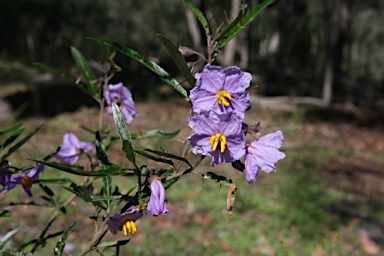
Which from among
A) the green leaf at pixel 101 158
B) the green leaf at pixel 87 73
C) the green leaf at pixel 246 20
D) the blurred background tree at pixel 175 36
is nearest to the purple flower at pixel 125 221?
the green leaf at pixel 101 158

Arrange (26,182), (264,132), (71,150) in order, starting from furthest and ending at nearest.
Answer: (264,132), (71,150), (26,182)

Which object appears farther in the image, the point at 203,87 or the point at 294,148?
the point at 294,148

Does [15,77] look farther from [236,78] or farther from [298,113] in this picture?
[236,78]

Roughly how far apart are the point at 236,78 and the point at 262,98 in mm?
8684

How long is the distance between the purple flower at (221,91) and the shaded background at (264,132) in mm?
81

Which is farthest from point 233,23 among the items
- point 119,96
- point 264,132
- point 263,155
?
point 264,132

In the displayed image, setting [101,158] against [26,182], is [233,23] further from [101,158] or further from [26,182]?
[26,182]

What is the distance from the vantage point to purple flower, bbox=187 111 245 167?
0.68m

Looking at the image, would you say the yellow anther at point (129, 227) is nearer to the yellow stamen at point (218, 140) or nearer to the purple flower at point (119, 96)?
the yellow stamen at point (218, 140)

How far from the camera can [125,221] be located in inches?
28.1

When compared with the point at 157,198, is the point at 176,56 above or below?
above

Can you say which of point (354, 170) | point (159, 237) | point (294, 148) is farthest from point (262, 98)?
point (159, 237)

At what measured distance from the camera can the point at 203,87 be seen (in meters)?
0.72

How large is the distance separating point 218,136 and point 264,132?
5.94 meters
